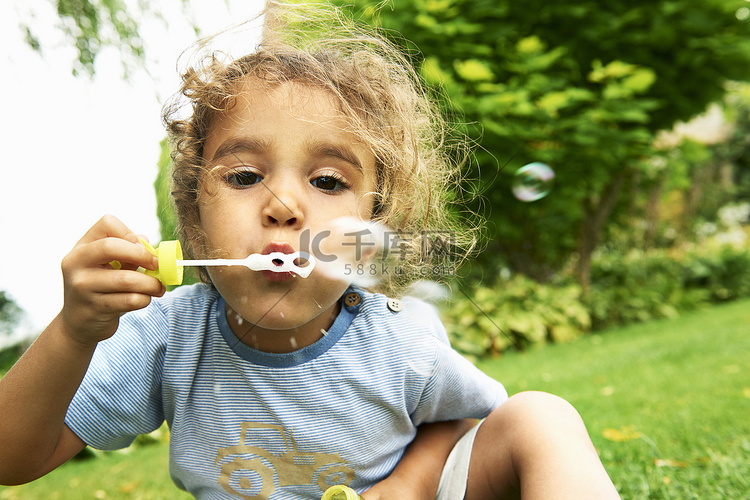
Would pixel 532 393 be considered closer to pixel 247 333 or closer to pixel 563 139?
pixel 247 333

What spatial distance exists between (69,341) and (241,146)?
0.40 metres

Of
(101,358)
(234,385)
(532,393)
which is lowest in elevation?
(532,393)

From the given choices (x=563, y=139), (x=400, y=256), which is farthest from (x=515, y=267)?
(x=400, y=256)

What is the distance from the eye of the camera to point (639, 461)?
1.48m

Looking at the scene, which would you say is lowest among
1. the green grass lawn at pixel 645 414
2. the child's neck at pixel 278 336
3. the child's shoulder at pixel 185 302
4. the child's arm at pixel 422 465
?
the green grass lawn at pixel 645 414

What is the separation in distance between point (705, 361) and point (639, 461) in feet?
5.77

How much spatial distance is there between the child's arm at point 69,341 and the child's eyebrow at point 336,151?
320 millimetres

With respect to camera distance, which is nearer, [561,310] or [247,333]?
[247,333]

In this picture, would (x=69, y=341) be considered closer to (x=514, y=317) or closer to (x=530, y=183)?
(x=530, y=183)

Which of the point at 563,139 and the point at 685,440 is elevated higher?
the point at 685,440

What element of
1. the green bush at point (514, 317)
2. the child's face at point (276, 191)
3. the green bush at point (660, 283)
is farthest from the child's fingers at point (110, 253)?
the green bush at point (660, 283)

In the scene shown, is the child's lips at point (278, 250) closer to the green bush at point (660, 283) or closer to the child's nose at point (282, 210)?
the child's nose at point (282, 210)

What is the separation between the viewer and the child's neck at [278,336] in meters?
1.05

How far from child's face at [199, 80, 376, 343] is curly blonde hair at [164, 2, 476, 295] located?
0.16 feet
